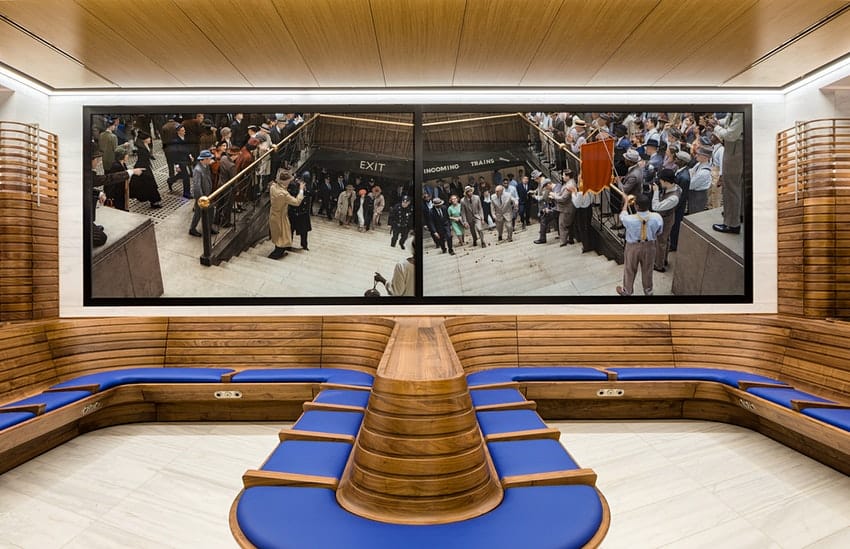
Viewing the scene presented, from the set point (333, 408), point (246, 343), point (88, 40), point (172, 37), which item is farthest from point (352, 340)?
point (88, 40)

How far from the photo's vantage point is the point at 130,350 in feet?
14.4

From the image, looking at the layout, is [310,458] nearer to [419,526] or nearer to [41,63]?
[419,526]

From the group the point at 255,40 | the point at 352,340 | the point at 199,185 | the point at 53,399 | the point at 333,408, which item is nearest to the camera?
the point at 333,408

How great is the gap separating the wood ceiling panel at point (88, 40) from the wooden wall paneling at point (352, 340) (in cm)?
276

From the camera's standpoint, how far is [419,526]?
1.60 meters

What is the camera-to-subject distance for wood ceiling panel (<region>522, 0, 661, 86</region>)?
3.06 m

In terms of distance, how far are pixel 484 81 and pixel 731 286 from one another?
10.6 ft


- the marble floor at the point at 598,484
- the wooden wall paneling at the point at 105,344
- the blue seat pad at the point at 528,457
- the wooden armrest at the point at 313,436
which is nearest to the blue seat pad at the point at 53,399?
the marble floor at the point at 598,484

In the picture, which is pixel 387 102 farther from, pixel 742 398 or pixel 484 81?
pixel 742 398

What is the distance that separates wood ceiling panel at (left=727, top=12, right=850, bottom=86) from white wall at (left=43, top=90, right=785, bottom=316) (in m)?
0.31

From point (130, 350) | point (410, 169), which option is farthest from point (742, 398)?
point (130, 350)

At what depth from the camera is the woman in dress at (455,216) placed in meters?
4.57

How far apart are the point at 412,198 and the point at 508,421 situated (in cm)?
256

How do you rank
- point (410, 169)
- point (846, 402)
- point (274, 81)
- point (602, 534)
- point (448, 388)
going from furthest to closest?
point (410, 169) → point (274, 81) → point (846, 402) → point (448, 388) → point (602, 534)
